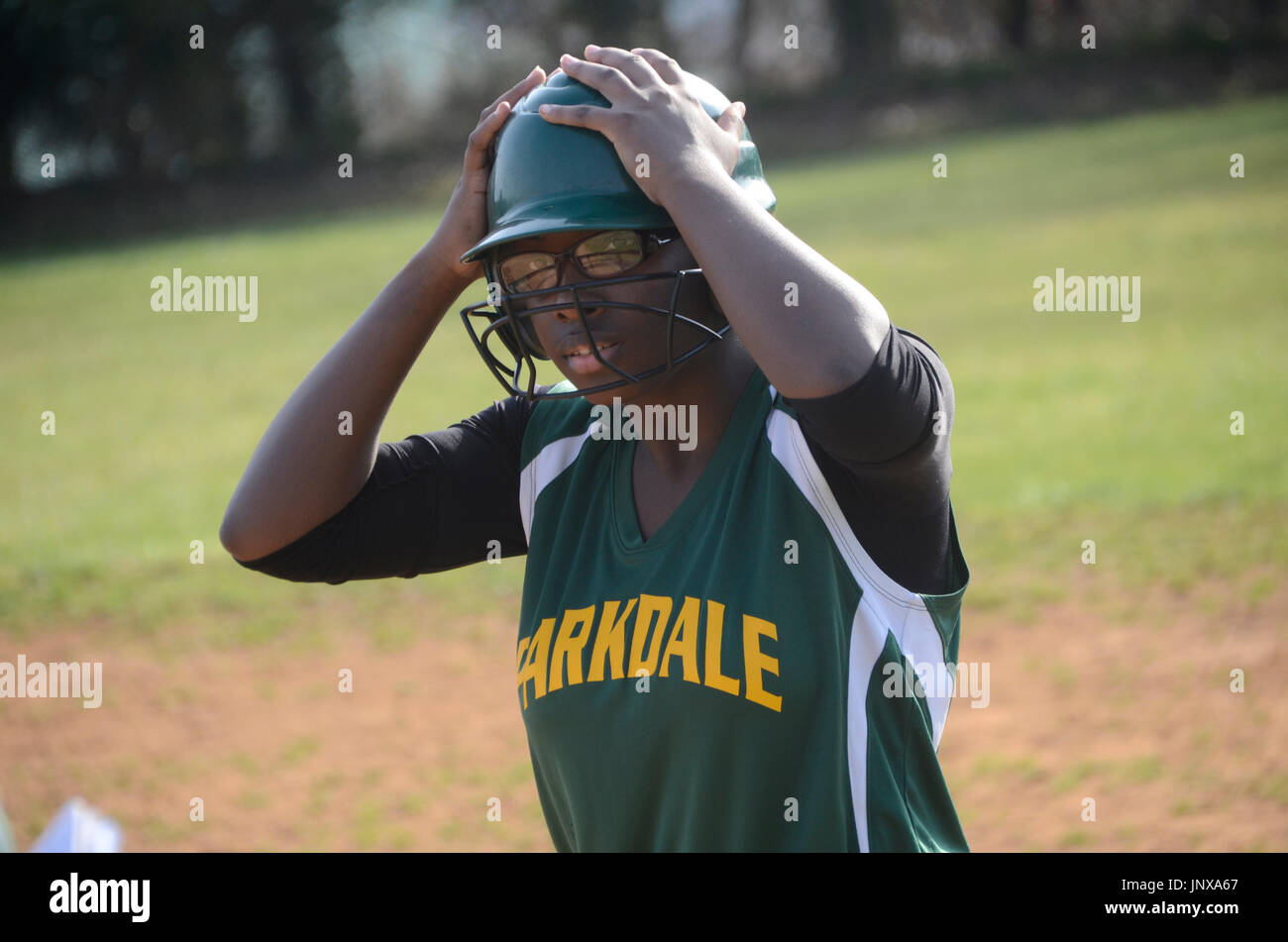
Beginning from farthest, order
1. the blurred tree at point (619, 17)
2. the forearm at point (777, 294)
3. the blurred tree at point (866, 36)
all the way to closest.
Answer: the blurred tree at point (619, 17) < the blurred tree at point (866, 36) < the forearm at point (777, 294)

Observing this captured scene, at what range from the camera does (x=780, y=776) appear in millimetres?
2023

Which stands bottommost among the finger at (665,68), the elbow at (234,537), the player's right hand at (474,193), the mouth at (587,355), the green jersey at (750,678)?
the green jersey at (750,678)

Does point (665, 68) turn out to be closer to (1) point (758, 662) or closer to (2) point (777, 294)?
(2) point (777, 294)

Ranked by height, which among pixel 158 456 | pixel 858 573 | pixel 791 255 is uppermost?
pixel 158 456

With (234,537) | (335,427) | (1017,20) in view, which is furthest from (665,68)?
(1017,20)

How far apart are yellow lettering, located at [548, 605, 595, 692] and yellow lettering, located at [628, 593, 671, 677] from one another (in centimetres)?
11

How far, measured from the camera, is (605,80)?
2.18 m

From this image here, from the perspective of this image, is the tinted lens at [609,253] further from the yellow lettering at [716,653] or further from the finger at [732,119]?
the yellow lettering at [716,653]

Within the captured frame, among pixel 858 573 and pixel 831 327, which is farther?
pixel 858 573

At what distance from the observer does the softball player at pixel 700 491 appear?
6.48 feet

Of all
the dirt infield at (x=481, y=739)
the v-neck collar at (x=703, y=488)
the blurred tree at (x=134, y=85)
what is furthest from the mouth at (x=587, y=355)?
the blurred tree at (x=134, y=85)

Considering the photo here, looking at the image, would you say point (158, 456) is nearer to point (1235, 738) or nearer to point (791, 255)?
point (1235, 738)
